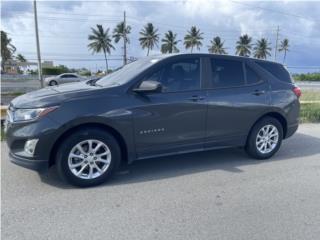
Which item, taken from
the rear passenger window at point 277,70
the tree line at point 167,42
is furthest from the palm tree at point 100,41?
the rear passenger window at point 277,70

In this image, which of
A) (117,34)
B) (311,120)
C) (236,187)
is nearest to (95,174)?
(236,187)

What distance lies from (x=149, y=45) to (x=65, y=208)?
200 ft

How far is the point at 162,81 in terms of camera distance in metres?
4.46

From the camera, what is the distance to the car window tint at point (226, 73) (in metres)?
4.85

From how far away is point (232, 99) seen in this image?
16.1 feet

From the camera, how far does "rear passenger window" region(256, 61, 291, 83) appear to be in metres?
5.46

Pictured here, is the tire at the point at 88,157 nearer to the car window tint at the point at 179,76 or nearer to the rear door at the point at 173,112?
the rear door at the point at 173,112

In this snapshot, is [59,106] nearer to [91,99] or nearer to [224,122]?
[91,99]

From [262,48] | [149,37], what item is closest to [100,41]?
[149,37]

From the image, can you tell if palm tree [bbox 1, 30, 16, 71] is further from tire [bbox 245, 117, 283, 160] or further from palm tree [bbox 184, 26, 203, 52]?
tire [bbox 245, 117, 283, 160]

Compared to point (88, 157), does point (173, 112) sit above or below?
above

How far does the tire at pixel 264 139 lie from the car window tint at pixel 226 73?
809mm

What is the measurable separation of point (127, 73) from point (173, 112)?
2.98 feet

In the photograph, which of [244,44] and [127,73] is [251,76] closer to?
[127,73]
